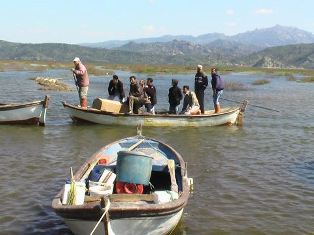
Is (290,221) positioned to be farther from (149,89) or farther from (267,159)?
(149,89)

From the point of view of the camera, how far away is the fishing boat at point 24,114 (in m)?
20.2

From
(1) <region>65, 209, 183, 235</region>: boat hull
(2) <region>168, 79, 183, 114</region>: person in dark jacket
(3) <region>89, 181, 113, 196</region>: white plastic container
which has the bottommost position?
(1) <region>65, 209, 183, 235</region>: boat hull

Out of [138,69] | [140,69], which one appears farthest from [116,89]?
[138,69]

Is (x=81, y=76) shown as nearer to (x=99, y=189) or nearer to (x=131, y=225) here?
(x=99, y=189)

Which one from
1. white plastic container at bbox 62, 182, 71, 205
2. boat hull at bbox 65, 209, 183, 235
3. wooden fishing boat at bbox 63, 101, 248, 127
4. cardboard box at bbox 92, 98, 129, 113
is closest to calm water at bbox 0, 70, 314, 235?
wooden fishing boat at bbox 63, 101, 248, 127

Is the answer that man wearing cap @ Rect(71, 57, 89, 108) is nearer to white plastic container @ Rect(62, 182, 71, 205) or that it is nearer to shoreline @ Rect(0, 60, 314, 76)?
white plastic container @ Rect(62, 182, 71, 205)

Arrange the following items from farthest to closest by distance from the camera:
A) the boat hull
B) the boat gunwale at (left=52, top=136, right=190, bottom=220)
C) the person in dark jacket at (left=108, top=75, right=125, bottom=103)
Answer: the person in dark jacket at (left=108, top=75, right=125, bottom=103), the boat hull, the boat gunwale at (left=52, top=136, right=190, bottom=220)

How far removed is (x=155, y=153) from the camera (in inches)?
462

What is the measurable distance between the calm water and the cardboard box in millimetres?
790

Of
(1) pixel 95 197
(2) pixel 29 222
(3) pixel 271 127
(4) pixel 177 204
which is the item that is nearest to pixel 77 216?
(1) pixel 95 197

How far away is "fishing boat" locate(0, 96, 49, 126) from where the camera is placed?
20.2 meters

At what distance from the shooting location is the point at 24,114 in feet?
66.7

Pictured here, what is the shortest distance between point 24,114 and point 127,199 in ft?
42.6

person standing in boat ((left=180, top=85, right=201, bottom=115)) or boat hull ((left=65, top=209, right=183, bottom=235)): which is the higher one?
person standing in boat ((left=180, top=85, right=201, bottom=115))
